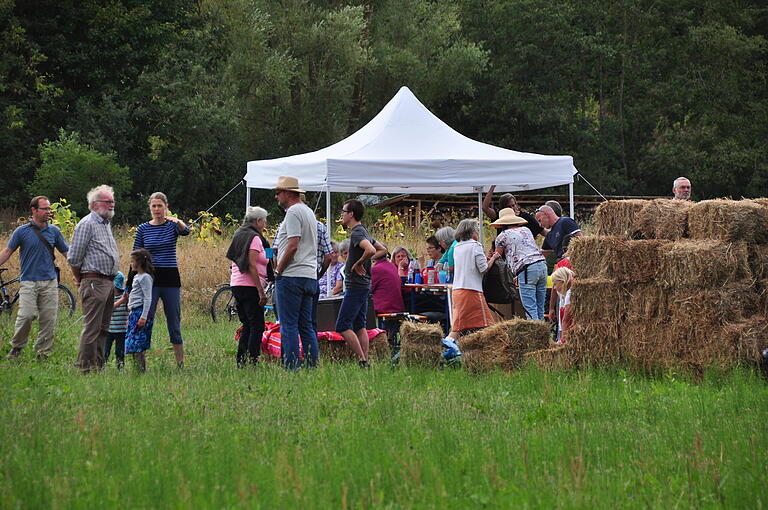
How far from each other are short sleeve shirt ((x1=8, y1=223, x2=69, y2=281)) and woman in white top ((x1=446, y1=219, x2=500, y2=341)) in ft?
14.6

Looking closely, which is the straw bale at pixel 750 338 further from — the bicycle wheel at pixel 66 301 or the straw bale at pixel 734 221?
the bicycle wheel at pixel 66 301

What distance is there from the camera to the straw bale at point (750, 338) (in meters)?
Answer: 8.84

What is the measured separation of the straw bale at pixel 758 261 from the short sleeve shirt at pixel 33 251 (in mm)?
7305

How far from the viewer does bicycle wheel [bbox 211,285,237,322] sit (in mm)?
16875

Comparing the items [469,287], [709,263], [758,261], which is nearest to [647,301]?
[709,263]

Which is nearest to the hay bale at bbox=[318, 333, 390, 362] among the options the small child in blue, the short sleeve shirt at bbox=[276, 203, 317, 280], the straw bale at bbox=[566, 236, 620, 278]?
the short sleeve shirt at bbox=[276, 203, 317, 280]

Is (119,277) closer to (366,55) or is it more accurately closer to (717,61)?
(366,55)

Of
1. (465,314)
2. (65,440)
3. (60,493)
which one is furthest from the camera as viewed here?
(465,314)

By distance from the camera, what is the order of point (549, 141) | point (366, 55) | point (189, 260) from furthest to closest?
point (549, 141) → point (366, 55) → point (189, 260)

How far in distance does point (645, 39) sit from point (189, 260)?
37.1 m

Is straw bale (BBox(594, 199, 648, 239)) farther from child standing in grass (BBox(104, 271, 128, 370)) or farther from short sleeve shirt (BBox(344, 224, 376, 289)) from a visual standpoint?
child standing in grass (BBox(104, 271, 128, 370))

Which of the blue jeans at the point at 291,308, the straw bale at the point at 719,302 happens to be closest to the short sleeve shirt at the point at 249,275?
the blue jeans at the point at 291,308

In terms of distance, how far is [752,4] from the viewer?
4809 centimetres

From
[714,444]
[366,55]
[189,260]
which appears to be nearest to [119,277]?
[714,444]
